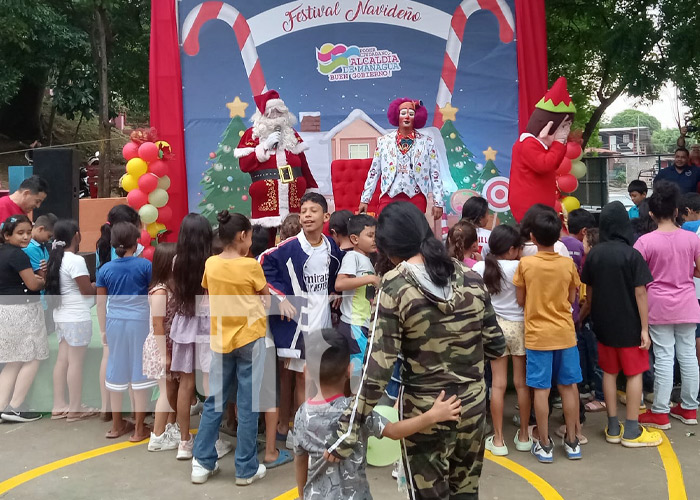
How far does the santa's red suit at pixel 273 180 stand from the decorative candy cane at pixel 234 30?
7.31ft

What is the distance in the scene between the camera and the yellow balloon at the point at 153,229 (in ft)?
27.3

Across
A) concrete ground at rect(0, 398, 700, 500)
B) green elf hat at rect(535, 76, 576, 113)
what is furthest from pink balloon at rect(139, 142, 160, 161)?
green elf hat at rect(535, 76, 576, 113)

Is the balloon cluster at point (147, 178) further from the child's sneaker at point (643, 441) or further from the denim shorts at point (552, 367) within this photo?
the child's sneaker at point (643, 441)

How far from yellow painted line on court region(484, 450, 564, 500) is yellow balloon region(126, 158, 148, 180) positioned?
5215 millimetres

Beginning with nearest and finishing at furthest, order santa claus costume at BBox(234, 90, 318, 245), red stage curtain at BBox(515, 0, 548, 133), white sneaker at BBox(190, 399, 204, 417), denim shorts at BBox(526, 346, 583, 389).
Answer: denim shorts at BBox(526, 346, 583, 389), white sneaker at BBox(190, 399, 204, 417), santa claus costume at BBox(234, 90, 318, 245), red stage curtain at BBox(515, 0, 548, 133)

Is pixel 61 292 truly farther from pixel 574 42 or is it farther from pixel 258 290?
pixel 574 42

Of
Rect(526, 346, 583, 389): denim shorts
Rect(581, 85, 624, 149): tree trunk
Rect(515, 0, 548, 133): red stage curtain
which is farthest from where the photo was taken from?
Rect(581, 85, 624, 149): tree trunk

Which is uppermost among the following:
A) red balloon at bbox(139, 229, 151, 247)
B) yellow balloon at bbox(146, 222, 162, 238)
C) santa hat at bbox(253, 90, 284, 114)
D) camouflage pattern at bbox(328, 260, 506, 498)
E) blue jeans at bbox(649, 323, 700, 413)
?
santa hat at bbox(253, 90, 284, 114)

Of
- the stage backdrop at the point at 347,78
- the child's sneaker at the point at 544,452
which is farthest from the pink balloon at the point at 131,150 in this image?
the child's sneaker at the point at 544,452

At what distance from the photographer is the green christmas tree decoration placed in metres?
9.27

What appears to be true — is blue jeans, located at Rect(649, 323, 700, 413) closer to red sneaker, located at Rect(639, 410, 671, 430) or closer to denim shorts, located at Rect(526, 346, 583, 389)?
red sneaker, located at Rect(639, 410, 671, 430)

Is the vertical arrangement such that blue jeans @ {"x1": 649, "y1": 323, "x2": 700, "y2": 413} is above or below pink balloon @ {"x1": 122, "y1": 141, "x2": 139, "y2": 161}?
below

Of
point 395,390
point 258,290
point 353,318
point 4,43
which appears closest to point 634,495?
point 395,390

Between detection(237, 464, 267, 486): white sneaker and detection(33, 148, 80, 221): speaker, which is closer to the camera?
detection(237, 464, 267, 486): white sneaker
